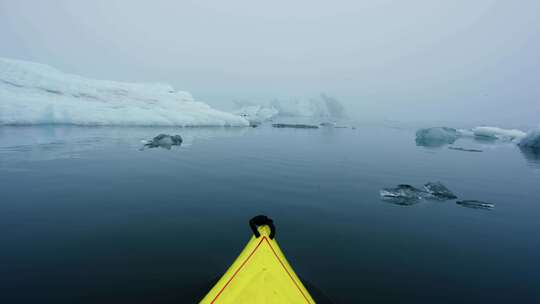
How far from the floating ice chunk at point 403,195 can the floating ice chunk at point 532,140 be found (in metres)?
28.8

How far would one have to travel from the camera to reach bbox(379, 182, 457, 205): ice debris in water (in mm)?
8688

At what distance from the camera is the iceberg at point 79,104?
2380 cm

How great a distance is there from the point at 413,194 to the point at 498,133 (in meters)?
40.8

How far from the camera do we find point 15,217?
5957 mm

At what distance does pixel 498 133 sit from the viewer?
37.4 metres

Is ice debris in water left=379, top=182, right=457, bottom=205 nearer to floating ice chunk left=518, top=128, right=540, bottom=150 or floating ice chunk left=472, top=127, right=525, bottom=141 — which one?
floating ice chunk left=518, top=128, right=540, bottom=150

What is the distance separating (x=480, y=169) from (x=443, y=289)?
48.2 feet

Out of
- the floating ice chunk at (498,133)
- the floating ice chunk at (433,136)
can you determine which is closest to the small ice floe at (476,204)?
the floating ice chunk at (433,136)

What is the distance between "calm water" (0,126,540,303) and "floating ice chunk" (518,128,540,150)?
2168cm

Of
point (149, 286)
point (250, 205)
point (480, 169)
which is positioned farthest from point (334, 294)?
point (480, 169)

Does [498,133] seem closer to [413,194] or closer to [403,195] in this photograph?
[413,194]

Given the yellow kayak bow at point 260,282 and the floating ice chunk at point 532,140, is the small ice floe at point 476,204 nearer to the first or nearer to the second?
the yellow kayak bow at point 260,282

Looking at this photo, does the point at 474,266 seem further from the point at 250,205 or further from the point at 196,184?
the point at 196,184

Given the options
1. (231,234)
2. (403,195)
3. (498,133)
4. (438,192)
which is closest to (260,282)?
(231,234)
